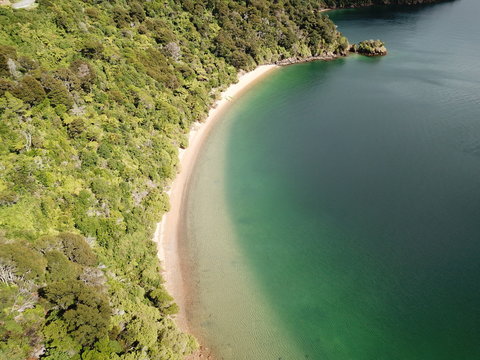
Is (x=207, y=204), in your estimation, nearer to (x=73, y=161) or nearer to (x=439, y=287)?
(x=73, y=161)

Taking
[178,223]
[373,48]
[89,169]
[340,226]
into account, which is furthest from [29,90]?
[373,48]

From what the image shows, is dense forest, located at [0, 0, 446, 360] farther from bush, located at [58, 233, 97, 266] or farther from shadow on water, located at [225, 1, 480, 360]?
shadow on water, located at [225, 1, 480, 360]

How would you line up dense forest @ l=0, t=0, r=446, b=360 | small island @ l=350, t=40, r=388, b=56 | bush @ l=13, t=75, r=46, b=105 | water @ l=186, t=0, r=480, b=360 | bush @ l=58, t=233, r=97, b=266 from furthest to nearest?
small island @ l=350, t=40, r=388, b=56 → bush @ l=13, t=75, r=46, b=105 → water @ l=186, t=0, r=480, b=360 → bush @ l=58, t=233, r=97, b=266 → dense forest @ l=0, t=0, r=446, b=360

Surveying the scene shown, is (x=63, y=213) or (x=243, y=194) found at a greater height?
(x=63, y=213)

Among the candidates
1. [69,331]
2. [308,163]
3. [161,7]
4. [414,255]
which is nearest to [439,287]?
[414,255]

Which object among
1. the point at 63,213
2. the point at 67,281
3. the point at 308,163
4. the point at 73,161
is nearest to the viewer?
the point at 67,281

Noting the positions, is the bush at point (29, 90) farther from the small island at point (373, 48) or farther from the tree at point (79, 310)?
the small island at point (373, 48)

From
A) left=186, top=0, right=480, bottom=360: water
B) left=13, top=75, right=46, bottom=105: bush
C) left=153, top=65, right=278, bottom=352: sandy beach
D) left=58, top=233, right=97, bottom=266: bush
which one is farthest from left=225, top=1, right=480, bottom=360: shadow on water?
left=13, top=75, right=46, bottom=105: bush
